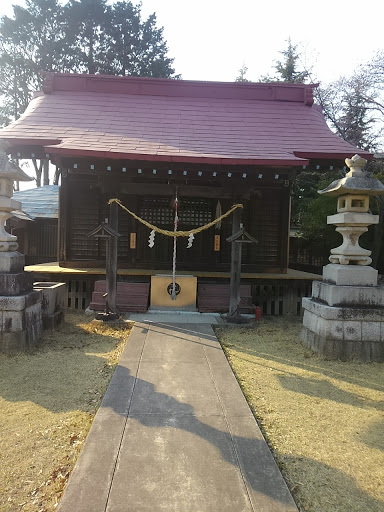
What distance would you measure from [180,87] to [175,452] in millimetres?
11471

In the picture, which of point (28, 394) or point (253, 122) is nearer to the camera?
point (28, 394)

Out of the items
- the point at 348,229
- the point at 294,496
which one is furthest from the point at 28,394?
the point at 348,229

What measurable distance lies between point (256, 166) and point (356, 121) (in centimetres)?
1406

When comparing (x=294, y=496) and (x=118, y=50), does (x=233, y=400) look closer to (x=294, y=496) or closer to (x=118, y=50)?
(x=294, y=496)

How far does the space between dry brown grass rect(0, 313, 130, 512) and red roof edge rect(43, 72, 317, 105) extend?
8.77 metres

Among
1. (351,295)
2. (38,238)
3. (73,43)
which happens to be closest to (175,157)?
(351,295)

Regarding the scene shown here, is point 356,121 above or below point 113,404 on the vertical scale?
above

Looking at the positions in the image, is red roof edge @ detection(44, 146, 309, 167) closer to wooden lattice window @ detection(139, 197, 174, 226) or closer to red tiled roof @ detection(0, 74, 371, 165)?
red tiled roof @ detection(0, 74, 371, 165)

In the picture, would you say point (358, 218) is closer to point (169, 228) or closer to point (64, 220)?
point (169, 228)

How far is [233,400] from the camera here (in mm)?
3848


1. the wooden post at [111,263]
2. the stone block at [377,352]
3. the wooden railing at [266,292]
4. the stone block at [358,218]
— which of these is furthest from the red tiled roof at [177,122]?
the stone block at [377,352]

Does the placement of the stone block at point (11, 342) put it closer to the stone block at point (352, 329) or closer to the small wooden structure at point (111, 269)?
the small wooden structure at point (111, 269)

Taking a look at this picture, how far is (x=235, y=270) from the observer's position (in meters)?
7.73

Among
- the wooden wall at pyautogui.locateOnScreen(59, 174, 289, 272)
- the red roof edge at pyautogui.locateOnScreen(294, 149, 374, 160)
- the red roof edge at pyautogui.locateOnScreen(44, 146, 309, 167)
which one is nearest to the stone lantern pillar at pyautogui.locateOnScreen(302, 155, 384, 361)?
the red roof edge at pyautogui.locateOnScreen(44, 146, 309, 167)
